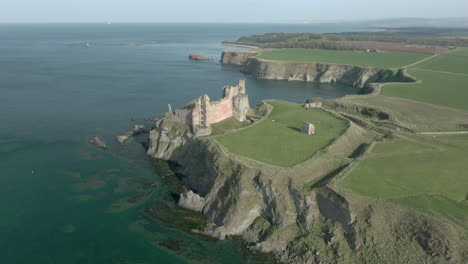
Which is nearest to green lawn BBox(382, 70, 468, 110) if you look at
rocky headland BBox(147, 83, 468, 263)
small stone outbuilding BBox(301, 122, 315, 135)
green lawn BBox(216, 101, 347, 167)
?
green lawn BBox(216, 101, 347, 167)

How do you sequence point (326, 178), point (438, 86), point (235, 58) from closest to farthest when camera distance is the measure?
point (326, 178), point (438, 86), point (235, 58)

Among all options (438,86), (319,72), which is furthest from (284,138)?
(319,72)

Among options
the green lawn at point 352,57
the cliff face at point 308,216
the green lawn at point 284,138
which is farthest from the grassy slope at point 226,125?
the green lawn at point 352,57

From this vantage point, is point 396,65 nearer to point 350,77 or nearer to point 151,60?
point 350,77

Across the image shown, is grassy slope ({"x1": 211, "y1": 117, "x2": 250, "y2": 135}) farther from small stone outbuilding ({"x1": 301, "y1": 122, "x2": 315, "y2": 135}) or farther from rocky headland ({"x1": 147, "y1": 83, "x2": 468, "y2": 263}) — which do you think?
small stone outbuilding ({"x1": 301, "y1": 122, "x2": 315, "y2": 135})

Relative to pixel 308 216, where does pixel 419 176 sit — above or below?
above

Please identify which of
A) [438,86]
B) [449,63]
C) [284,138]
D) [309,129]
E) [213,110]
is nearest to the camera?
[284,138]

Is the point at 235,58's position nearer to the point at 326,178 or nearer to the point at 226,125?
the point at 226,125
